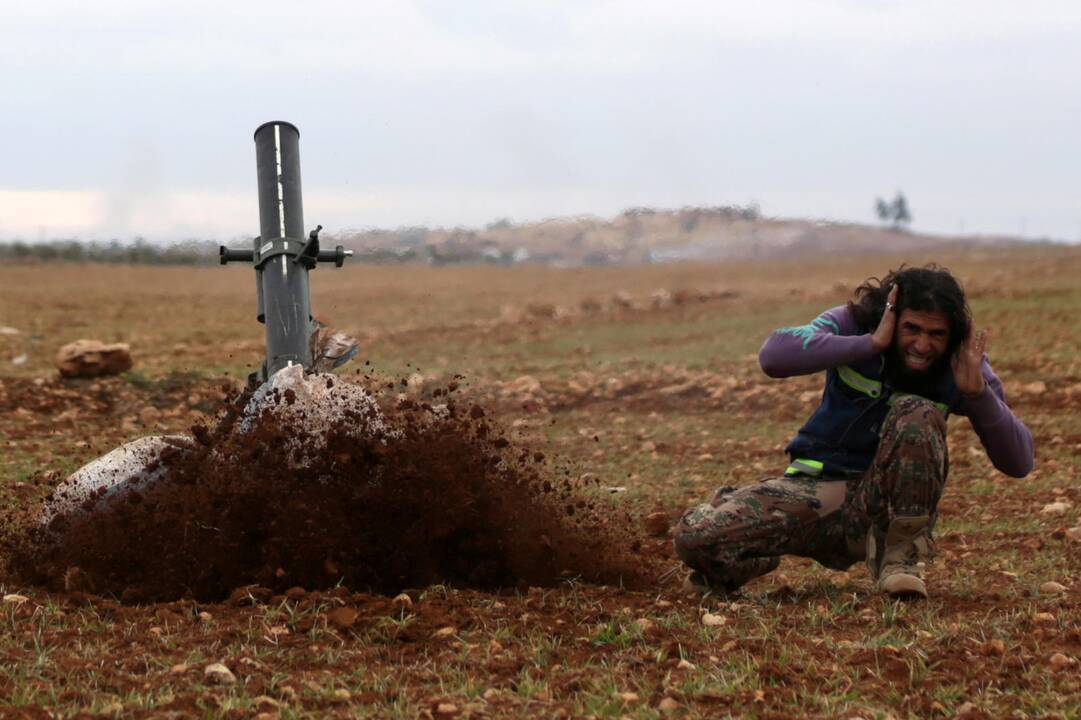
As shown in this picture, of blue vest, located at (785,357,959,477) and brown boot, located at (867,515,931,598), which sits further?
blue vest, located at (785,357,959,477)

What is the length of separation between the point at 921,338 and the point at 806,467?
24.1 inches

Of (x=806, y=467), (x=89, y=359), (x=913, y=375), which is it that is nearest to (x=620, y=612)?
(x=806, y=467)

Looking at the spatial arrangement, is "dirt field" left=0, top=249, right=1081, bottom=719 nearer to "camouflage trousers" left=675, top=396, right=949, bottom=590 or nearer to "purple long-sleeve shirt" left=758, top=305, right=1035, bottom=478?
"camouflage trousers" left=675, top=396, right=949, bottom=590

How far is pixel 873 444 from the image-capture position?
445cm

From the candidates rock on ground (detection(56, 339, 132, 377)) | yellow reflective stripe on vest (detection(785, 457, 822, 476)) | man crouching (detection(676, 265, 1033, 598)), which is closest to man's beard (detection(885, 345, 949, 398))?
man crouching (detection(676, 265, 1033, 598))

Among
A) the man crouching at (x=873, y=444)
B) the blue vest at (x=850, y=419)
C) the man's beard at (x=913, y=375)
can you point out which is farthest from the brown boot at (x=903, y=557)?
the man's beard at (x=913, y=375)

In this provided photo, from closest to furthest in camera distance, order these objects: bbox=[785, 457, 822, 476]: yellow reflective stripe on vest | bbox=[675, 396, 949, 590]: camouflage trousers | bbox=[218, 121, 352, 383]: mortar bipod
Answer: bbox=[675, 396, 949, 590]: camouflage trousers → bbox=[785, 457, 822, 476]: yellow reflective stripe on vest → bbox=[218, 121, 352, 383]: mortar bipod

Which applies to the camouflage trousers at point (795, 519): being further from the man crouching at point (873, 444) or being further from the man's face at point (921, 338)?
the man's face at point (921, 338)

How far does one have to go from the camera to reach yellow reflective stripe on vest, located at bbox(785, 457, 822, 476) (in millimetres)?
4488

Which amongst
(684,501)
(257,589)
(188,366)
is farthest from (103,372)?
(257,589)

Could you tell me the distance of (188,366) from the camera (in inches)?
512

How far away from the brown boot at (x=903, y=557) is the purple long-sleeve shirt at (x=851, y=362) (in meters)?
0.36

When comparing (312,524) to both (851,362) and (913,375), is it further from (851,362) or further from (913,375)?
(913,375)

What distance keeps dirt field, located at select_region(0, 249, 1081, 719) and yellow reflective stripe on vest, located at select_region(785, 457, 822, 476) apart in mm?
401
